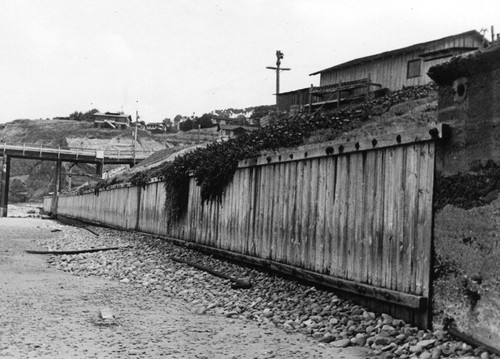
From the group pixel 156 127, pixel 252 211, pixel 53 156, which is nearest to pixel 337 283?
pixel 252 211

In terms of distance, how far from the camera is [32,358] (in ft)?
15.9

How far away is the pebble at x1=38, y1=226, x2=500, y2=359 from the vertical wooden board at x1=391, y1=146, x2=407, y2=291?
0.49 metres

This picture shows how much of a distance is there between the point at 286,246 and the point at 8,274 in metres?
6.61

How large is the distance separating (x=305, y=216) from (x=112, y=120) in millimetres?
123105

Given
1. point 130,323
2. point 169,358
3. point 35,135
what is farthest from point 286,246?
point 35,135

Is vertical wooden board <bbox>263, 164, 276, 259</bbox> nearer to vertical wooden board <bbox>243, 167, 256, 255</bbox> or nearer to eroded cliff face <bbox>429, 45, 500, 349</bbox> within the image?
vertical wooden board <bbox>243, 167, 256, 255</bbox>

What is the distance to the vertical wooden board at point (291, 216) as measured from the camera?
26.7 ft

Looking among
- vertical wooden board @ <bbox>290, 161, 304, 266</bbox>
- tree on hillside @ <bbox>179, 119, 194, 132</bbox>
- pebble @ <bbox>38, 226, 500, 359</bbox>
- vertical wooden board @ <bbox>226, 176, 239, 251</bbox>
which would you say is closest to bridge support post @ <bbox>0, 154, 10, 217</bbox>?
pebble @ <bbox>38, 226, 500, 359</bbox>

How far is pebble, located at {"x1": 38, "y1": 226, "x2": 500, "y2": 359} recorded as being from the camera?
505 centimetres

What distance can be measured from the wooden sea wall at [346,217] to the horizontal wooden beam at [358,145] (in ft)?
0.05

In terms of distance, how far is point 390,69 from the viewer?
29.5m

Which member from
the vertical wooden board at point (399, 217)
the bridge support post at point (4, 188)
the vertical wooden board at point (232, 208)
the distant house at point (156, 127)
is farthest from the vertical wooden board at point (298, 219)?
the distant house at point (156, 127)

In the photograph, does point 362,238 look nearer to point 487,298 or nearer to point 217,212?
point 487,298

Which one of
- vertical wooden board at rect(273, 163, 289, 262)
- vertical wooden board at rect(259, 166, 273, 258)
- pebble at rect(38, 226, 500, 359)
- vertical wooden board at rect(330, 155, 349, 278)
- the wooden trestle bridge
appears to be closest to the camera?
pebble at rect(38, 226, 500, 359)
